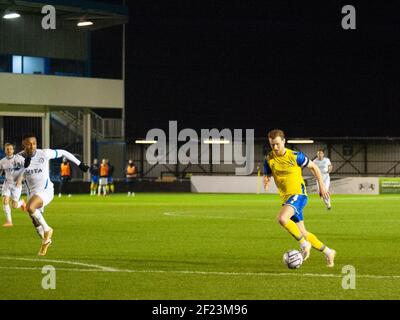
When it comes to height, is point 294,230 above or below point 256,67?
below

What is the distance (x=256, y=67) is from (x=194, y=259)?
57509 millimetres

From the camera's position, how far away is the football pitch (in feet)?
41.2

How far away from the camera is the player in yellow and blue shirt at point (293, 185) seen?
15359 millimetres

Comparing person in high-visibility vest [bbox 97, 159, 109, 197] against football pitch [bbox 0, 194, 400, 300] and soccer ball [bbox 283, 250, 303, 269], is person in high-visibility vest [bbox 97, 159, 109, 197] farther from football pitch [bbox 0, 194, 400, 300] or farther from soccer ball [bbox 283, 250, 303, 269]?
soccer ball [bbox 283, 250, 303, 269]

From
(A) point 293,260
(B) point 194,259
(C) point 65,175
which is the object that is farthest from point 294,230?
(C) point 65,175

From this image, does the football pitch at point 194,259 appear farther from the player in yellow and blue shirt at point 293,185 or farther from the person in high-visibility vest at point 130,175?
the person in high-visibility vest at point 130,175

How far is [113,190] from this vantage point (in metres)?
56.8

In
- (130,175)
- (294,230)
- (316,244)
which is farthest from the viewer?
(130,175)

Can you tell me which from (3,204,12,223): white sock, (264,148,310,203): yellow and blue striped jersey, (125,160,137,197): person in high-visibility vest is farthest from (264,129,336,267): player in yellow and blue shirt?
(125,160,137,197): person in high-visibility vest

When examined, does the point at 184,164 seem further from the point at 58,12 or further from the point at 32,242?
the point at 32,242

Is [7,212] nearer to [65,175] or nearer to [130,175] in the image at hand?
[65,175]

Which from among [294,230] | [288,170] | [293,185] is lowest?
[294,230]

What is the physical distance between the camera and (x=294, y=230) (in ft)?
50.1

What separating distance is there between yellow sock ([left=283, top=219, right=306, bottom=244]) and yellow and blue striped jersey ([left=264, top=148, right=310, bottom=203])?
21.1 inches
